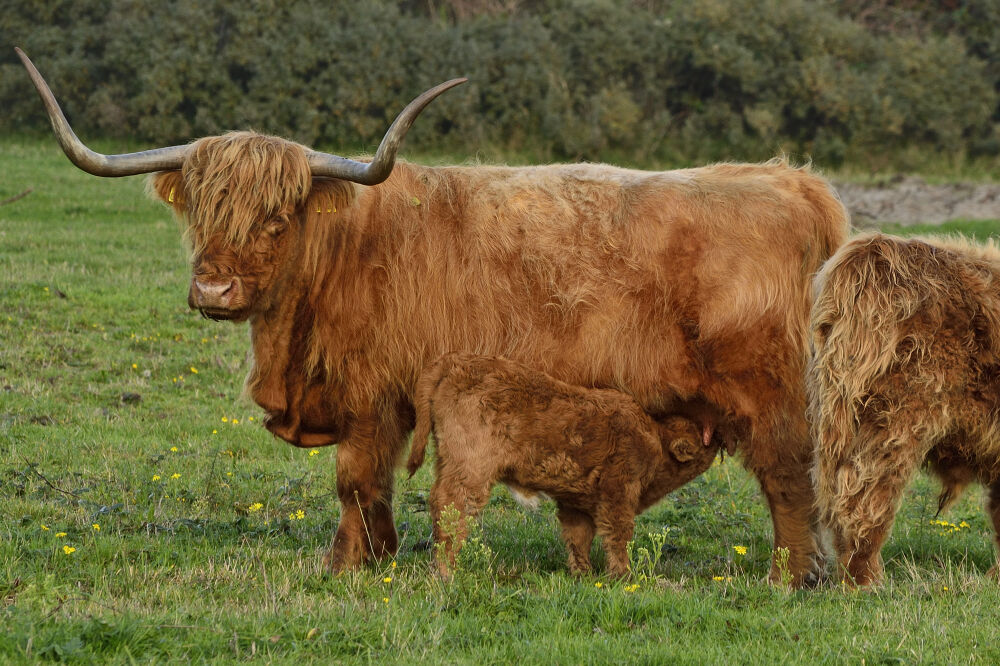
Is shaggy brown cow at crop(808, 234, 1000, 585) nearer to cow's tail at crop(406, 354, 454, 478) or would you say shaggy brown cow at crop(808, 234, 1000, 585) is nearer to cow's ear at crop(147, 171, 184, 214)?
cow's tail at crop(406, 354, 454, 478)

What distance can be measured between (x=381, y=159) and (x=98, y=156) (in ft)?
4.64

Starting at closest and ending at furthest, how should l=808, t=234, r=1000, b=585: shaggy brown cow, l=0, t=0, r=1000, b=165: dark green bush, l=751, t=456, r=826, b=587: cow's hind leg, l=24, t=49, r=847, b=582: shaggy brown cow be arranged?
l=808, t=234, r=1000, b=585: shaggy brown cow, l=24, t=49, r=847, b=582: shaggy brown cow, l=751, t=456, r=826, b=587: cow's hind leg, l=0, t=0, r=1000, b=165: dark green bush

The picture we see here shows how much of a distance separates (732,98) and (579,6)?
4.18 m

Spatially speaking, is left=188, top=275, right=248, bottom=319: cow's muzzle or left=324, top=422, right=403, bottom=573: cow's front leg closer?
left=188, top=275, right=248, bottom=319: cow's muzzle

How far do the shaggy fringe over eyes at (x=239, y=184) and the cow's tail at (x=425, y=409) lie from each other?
3.41ft

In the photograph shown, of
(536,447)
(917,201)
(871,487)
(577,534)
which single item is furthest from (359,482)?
(917,201)

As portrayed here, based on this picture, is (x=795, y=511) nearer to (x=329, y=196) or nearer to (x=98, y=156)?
(x=329, y=196)

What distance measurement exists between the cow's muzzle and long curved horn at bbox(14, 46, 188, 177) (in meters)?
Answer: 0.75

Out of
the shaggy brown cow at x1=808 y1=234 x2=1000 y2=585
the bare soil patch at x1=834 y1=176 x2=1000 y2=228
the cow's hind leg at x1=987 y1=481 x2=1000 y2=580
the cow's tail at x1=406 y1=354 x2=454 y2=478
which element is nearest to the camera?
the shaggy brown cow at x1=808 y1=234 x2=1000 y2=585

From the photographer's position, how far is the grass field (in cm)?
387

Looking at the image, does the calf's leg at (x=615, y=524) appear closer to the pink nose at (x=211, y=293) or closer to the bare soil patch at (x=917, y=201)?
the pink nose at (x=211, y=293)

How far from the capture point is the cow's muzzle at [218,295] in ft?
16.1

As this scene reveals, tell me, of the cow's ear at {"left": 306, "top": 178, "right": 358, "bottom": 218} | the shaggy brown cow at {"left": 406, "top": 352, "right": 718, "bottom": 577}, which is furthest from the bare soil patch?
the cow's ear at {"left": 306, "top": 178, "right": 358, "bottom": 218}

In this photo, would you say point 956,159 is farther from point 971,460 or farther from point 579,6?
point 971,460
